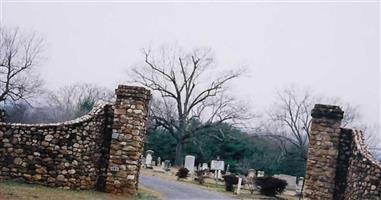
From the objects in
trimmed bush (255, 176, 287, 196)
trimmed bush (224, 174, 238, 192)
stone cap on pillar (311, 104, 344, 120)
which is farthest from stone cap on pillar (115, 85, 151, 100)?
trimmed bush (224, 174, 238, 192)

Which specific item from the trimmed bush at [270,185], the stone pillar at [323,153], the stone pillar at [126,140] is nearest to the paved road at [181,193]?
the trimmed bush at [270,185]

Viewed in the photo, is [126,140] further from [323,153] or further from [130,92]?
[323,153]

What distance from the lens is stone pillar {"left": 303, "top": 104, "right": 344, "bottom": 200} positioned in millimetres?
12336

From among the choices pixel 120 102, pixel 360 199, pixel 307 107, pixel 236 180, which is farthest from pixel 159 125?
pixel 360 199

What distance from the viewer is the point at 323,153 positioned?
12.4 meters

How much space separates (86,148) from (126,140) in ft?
3.51

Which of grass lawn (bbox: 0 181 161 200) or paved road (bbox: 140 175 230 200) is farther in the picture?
paved road (bbox: 140 175 230 200)

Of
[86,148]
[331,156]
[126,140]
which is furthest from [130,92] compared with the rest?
[331,156]

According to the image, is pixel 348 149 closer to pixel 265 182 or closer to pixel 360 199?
pixel 360 199

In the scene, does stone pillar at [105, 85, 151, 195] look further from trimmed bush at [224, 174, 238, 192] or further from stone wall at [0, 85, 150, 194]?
trimmed bush at [224, 174, 238, 192]

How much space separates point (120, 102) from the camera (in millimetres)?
13930

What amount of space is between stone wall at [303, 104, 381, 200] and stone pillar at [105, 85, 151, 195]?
4525 mm

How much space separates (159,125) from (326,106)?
3737 centimetres

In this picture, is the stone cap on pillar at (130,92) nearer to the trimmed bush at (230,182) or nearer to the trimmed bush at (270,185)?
the trimmed bush at (270,185)
